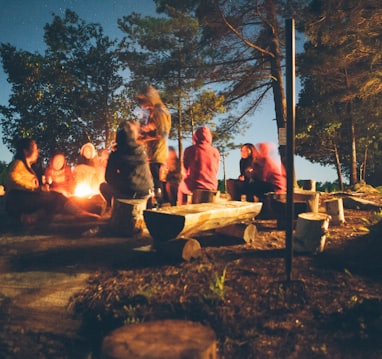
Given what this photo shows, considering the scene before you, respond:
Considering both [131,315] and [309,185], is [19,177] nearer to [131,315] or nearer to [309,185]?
[131,315]

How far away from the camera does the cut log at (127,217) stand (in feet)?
19.8

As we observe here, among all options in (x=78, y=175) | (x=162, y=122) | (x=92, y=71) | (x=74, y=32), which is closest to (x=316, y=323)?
(x=162, y=122)

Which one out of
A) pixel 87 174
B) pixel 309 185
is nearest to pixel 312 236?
pixel 87 174

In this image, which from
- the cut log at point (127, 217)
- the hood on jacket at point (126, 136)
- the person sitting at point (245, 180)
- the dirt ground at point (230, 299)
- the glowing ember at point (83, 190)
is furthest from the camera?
the glowing ember at point (83, 190)

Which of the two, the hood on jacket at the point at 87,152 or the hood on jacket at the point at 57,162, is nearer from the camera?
the hood on jacket at the point at 57,162

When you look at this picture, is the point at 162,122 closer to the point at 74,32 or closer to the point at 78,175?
the point at 78,175

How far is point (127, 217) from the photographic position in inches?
239

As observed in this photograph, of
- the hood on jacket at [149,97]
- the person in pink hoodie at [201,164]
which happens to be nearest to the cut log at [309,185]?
the person in pink hoodie at [201,164]

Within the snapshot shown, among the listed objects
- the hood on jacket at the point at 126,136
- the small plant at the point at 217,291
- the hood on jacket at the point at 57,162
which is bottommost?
the small plant at the point at 217,291

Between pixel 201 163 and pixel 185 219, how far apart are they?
3026 millimetres

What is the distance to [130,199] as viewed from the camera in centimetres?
639

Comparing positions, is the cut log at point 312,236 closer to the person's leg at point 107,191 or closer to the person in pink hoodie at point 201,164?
the person in pink hoodie at point 201,164

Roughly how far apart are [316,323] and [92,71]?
16.4 meters

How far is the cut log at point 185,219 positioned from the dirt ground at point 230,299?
38 centimetres
